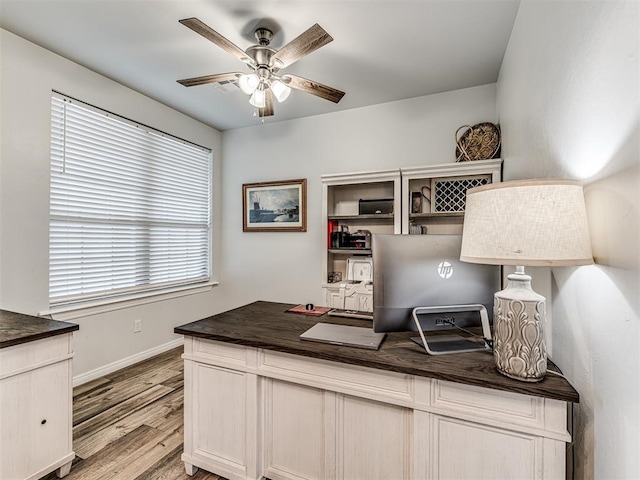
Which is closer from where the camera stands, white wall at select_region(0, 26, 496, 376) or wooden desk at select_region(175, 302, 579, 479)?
wooden desk at select_region(175, 302, 579, 479)

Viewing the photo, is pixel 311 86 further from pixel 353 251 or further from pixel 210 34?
pixel 353 251

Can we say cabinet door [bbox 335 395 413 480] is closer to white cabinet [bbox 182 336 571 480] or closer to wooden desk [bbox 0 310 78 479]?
white cabinet [bbox 182 336 571 480]

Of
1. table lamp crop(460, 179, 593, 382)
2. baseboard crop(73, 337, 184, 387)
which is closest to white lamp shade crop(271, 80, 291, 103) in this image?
table lamp crop(460, 179, 593, 382)

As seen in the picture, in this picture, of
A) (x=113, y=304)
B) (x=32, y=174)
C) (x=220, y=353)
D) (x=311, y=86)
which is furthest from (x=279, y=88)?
(x=113, y=304)

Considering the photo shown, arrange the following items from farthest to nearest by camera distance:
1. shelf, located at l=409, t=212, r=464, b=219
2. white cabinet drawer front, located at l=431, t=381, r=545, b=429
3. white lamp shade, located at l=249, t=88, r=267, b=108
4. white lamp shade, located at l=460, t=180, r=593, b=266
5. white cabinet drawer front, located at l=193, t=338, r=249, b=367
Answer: shelf, located at l=409, t=212, r=464, b=219 < white lamp shade, located at l=249, t=88, r=267, b=108 < white cabinet drawer front, located at l=193, t=338, r=249, b=367 < white cabinet drawer front, located at l=431, t=381, r=545, b=429 < white lamp shade, located at l=460, t=180, r=593, b=266

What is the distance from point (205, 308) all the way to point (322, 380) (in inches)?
119

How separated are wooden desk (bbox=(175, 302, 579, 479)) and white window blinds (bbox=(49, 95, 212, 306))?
176 cm

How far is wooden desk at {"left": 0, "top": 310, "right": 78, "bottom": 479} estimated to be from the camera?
148cm

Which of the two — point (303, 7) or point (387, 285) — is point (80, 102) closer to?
point (303, 7)

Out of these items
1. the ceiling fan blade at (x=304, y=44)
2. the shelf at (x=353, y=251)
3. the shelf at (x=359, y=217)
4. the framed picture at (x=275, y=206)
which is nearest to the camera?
the ceiling fan blade at (x=304, y=44)

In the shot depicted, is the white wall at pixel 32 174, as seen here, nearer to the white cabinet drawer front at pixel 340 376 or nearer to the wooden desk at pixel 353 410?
the wooden desk at pixel 353 410

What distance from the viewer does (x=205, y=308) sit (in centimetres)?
404

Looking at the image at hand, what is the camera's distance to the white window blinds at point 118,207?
2617 millimetres

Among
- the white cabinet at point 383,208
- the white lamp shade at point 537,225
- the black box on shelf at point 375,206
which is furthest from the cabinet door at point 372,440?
the black box on shelf at point 375,206
